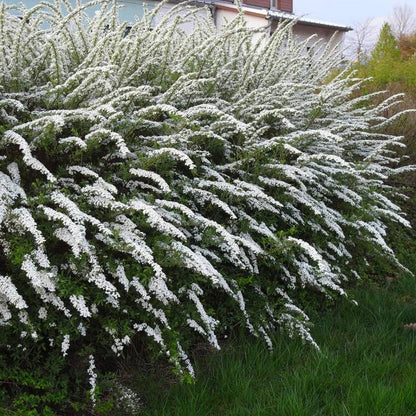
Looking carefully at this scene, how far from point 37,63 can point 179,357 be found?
2.09m

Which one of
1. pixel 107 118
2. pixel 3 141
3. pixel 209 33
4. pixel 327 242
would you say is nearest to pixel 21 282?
pixel 3 141

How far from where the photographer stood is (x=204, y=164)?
341cm

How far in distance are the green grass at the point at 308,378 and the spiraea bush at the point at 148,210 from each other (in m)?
0.13

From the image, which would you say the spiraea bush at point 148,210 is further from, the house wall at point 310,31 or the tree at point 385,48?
the house wall at point 310,31

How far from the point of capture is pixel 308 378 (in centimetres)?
251

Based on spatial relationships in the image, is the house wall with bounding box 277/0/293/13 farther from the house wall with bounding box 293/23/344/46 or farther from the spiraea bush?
the spiraea bush

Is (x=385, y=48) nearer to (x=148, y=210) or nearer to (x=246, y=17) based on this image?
(x=148, y=210)

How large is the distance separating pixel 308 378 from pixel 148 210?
1026mm

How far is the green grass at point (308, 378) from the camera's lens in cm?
229

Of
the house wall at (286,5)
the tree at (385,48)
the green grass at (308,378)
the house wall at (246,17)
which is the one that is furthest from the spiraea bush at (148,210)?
the house wall at (286,5)

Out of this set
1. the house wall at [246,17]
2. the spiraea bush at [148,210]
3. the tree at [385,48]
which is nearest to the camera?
the spiraea bush at [148,210]

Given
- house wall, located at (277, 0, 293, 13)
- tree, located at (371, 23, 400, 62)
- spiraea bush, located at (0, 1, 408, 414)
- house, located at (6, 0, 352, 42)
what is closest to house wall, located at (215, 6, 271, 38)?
house, located at (6, 0, 352, 42)

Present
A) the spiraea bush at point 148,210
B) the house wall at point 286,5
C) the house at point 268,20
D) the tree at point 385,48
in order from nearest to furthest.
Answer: the spiraea bush at point 148,210 → the tree at point 385,48 → the house at point 268,20 → the house wall at point 286,5

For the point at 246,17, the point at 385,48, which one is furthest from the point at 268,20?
the point at 385,48
